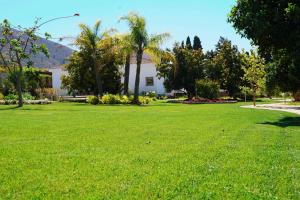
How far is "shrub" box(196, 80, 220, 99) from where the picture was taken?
162 ft

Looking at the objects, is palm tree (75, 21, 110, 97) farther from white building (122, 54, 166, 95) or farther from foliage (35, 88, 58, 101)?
white building (122, 54, 166, 95)

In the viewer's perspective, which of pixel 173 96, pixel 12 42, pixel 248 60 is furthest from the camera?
pixel 173 96

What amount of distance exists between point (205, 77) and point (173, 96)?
10932 millimetres

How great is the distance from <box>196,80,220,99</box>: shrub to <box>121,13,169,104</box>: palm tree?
10.0 metres

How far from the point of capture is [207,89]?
162 ft

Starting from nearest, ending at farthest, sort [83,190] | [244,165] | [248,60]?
1. [83,190]
2. [244,165]
3. [248,60]

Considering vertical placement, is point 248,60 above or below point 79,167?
above

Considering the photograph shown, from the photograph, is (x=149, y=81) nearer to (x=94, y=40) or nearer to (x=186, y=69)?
(x=186, y=69)

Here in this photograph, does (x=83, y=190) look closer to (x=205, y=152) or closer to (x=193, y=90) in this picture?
(x=205, y=152)

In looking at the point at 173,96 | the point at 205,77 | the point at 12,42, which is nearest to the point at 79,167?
the point at 12,42

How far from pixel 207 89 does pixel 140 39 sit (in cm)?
1201

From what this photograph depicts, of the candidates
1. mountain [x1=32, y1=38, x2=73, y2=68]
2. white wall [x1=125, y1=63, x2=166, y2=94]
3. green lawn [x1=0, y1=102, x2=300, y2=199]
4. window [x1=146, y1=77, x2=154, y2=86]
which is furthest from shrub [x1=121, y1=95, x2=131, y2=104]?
window [x1=146, y1=77, x2=154, y2=86]

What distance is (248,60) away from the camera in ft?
128

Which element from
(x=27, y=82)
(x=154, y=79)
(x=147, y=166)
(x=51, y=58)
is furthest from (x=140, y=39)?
(x=51, y=58)
